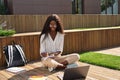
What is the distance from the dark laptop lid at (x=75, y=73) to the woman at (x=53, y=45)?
1.03 meters

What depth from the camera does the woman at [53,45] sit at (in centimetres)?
610

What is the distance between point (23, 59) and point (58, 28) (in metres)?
1.33

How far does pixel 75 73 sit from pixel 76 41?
3815mm

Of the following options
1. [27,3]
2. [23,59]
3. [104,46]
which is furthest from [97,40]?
[27,3]

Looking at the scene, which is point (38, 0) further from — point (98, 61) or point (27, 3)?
point (98, 61)

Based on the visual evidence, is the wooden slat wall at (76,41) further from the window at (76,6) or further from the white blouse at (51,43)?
the window at (76,6)

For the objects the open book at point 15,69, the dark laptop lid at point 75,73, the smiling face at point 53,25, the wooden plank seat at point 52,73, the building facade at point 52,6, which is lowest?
the wooden plank seat at point 52,73

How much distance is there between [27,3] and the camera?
54.7 ft

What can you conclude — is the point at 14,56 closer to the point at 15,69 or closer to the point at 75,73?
the point at 15,69

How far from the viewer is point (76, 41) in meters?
8.75

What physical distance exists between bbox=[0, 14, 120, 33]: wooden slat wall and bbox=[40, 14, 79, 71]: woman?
14.8ft

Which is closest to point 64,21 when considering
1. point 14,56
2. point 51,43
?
point 14,56

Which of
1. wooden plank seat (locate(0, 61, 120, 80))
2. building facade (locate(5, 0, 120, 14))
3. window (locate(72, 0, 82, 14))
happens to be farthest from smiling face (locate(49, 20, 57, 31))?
window (locate(72, 0, 82, 14))

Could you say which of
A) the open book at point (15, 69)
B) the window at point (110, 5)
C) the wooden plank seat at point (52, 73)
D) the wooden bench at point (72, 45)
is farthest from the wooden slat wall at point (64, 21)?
the window at point (110, 5)
